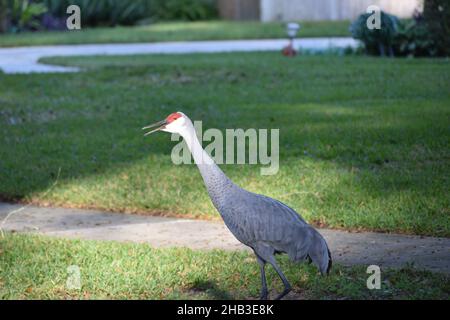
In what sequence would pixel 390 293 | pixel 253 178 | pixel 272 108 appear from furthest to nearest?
pixel 272 108, pixel 253 178, pixel 390 293

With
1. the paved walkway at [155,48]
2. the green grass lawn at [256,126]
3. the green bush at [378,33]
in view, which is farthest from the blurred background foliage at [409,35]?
the paved walkway at [155,48]

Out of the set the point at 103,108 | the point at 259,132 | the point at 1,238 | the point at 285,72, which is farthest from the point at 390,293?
the point at 285,72

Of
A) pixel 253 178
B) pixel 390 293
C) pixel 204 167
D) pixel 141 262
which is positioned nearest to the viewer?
pixel 204 167

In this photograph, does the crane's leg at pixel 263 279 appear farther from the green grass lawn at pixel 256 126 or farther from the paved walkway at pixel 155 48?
the paved walkway at pixel 155 48

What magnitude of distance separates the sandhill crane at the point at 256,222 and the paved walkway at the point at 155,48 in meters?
12.3

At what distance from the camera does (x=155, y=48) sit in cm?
2003

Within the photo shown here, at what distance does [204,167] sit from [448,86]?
311 inches

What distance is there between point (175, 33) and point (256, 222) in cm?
1829

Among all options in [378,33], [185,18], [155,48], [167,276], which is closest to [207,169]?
[167,276]

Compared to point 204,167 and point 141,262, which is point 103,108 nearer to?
point 141,262

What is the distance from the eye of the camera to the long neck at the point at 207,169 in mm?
5465

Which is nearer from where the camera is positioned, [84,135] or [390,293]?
[390,293]

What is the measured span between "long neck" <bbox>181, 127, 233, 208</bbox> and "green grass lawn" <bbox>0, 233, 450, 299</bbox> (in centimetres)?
79

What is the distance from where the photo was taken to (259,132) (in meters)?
10.4
